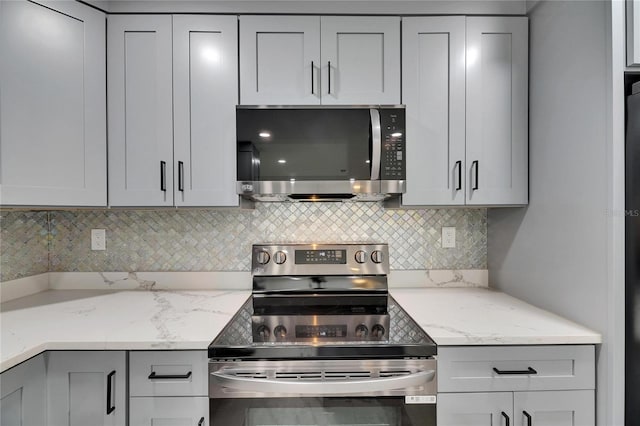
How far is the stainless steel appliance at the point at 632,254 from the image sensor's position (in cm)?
112

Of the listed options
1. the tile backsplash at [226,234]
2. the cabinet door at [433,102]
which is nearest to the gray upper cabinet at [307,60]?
the cabinet door at [433,102]

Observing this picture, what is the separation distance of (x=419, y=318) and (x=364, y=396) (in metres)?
0.39

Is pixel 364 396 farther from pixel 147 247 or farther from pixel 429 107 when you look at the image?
pixel 147 247

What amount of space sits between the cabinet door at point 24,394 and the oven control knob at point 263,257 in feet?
3.06

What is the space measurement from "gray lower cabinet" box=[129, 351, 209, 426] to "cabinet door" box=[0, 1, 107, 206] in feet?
2.49

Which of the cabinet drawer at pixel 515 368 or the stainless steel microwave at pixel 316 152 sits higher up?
the stainless steel microwave at pixel 316 152

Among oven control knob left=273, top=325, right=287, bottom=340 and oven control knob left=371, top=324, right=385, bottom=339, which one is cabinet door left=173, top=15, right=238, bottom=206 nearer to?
oven control knob left=273, top=325, right=287, bottom=340

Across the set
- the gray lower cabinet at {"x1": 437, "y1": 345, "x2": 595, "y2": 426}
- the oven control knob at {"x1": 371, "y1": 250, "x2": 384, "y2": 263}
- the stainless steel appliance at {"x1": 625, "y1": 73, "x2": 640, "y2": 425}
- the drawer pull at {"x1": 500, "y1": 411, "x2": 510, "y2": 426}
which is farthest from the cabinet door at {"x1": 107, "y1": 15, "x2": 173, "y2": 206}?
the stainless steel appliance at {"x1": 625, "y1": 73, "x2": 640, "y2": 425}

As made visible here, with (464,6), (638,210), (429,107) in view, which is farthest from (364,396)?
(464,6)

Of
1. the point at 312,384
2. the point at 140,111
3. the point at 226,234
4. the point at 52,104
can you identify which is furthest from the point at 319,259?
the point at 52,104

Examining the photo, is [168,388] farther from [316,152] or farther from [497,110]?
[497,110]

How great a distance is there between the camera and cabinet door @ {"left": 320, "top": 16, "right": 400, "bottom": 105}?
159 cm

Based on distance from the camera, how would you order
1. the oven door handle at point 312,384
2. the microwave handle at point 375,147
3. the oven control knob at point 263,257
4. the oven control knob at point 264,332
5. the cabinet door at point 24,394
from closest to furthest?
1. the cabinet door at point 24,394
2. the oven door handle at point 312,384
3. the oven control knob at point 264,332
4. the microwave handle at point 375,147
5. the oven control knob at point 263,257

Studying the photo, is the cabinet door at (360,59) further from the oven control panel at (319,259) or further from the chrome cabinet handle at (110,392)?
the chrome cabinet handle at (110,392)
